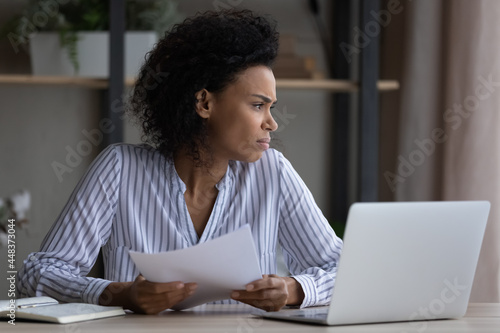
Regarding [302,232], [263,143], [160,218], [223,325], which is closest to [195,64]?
[263,143]

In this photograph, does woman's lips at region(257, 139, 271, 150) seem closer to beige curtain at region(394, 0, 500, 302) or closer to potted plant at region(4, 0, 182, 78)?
beige curtain at region(394, 0, 500, 302)

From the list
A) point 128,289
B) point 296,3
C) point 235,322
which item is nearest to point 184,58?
point 128,289

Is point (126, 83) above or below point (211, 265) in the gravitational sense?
above

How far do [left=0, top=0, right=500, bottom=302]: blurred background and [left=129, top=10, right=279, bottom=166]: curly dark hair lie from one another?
81cm

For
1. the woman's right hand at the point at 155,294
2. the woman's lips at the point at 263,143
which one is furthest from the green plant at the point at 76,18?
the woman's right hand at the point at 155,294

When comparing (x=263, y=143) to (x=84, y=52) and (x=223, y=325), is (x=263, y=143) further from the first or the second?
(x=84, y=52)

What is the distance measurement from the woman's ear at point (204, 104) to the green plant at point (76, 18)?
110cm

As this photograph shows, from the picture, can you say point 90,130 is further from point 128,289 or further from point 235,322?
point 235,322

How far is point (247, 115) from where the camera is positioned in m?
1.59

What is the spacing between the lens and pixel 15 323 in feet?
3.61

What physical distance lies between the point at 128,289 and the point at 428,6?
1.75 meters

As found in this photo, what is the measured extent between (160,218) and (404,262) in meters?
0.66

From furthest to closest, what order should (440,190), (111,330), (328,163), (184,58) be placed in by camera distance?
(328,163) → (440,190) → (184,58) → (111,330)

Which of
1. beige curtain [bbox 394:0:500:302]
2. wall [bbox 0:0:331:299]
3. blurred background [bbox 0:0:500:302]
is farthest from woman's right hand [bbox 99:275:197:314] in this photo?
wall [bbox 0:0:331:299]
